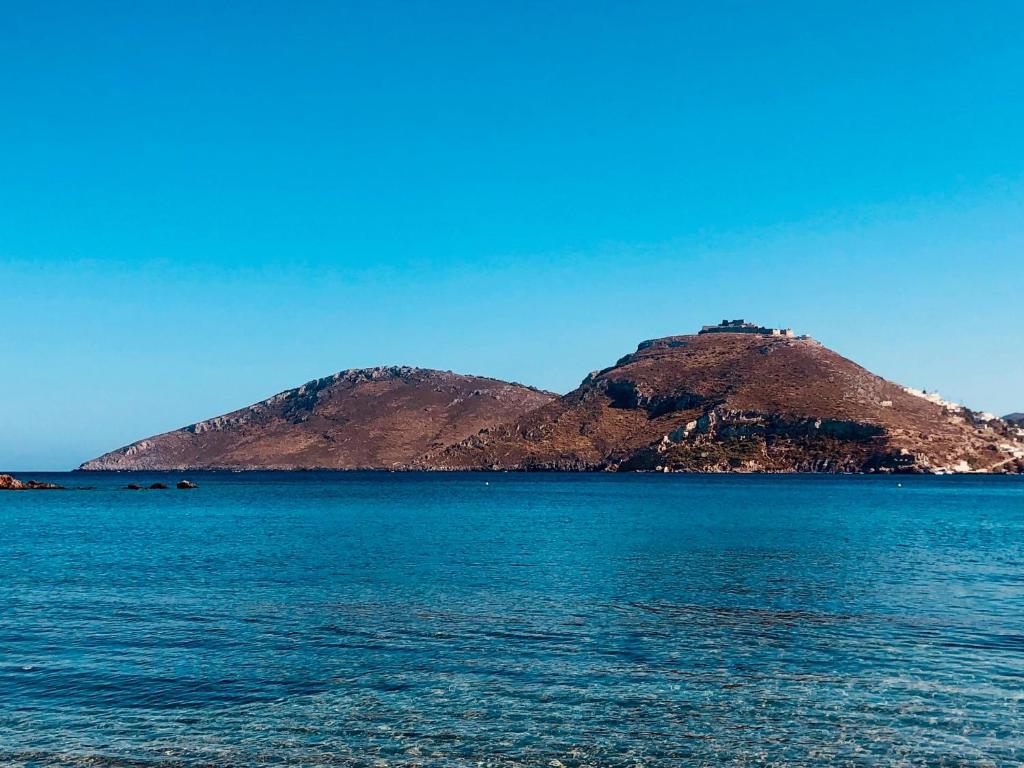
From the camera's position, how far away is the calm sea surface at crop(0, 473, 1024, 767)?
62.1 feet

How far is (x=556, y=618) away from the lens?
107ft

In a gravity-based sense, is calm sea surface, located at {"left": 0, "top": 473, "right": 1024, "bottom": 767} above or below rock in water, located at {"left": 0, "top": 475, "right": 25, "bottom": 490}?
below

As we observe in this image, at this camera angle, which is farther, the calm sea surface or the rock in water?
the rock in water

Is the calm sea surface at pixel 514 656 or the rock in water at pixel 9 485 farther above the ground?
the rock in water at pixel 9 485

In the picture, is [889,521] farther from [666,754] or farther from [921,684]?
[666,754]

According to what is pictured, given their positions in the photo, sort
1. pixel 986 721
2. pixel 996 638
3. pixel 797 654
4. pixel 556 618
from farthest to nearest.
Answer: pixel 556 618, pixel 996 638, pixel 797 654, pixel 986 721

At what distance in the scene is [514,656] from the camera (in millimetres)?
26469

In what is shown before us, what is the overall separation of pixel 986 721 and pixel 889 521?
242 feet

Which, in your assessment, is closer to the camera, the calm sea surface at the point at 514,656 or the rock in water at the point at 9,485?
the calm sea surface at the point at 514,656

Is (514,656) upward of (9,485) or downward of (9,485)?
downward

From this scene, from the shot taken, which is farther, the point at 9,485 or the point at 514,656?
the point at 9,485

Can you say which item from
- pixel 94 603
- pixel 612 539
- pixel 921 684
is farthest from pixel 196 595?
pixel 612 539

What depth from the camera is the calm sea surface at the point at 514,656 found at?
1892cm

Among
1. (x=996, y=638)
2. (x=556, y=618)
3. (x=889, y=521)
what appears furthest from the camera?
(x=889, y=521)
